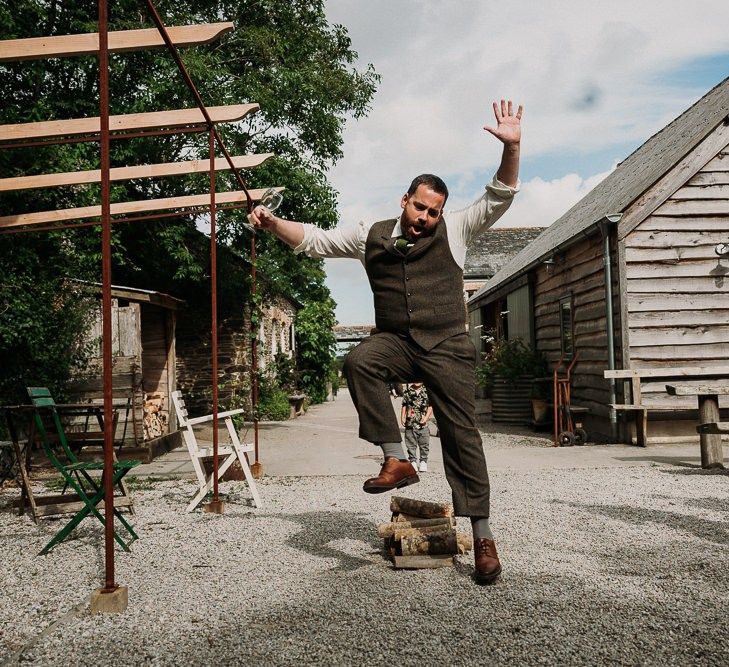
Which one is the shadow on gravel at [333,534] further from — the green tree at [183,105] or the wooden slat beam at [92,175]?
the green tree at [183,105]

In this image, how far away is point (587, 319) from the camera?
1229 centimetres

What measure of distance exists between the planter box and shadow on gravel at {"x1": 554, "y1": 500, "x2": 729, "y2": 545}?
8.39m

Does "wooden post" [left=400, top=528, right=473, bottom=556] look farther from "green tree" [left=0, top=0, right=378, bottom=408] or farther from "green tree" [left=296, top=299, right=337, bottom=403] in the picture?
"green tree" [left=296, top=299, right=337, bottom=403]

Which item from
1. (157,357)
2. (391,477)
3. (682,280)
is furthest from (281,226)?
(157,357)

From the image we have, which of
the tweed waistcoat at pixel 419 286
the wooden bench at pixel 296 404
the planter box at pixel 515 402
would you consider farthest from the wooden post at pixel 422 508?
the wooden bench at pixel 296 404

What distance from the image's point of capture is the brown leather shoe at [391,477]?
3568 millimetres

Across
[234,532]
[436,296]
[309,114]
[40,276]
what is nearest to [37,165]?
[40,276]

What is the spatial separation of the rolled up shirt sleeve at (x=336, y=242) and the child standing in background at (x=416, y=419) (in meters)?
3.99

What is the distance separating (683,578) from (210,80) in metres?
11.3

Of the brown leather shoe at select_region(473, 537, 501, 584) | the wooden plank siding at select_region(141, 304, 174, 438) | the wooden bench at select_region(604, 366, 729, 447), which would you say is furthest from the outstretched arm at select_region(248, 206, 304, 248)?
the wooden plank siding at select_region(141, 304, 174, 438)

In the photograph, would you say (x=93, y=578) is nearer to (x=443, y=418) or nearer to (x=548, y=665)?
(x=443, y=418)

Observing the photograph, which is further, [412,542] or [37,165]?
[37,165]

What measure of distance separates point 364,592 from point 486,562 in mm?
658

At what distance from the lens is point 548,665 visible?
274 cm
